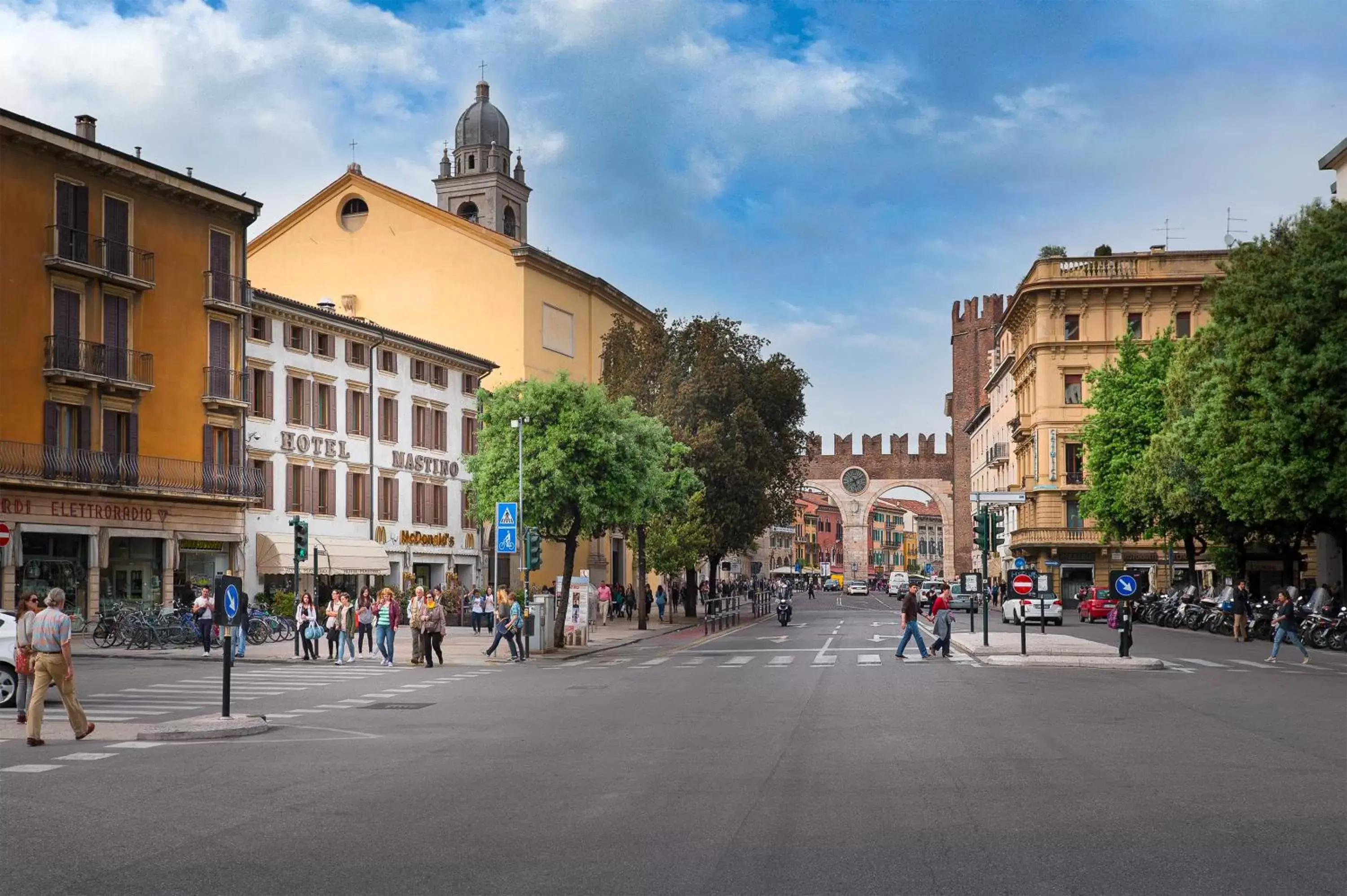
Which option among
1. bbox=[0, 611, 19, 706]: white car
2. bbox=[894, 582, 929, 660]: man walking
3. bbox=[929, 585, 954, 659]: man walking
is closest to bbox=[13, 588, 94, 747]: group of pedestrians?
bbox=[0, 611, 19, 706]: white car

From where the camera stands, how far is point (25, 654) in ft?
58.1

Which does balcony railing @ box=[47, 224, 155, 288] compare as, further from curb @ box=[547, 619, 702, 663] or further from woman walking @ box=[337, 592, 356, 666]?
curb @ box=[547, 619, 702, 663]

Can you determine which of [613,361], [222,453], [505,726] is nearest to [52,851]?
[505,726]

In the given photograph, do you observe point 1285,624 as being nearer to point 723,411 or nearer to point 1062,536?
point 723,411

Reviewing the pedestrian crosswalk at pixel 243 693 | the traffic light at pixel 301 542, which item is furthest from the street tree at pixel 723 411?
the pedestrian crosswalk at pixel 243 693

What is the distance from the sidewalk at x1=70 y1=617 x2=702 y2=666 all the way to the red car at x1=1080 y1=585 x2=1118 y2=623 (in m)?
22.9

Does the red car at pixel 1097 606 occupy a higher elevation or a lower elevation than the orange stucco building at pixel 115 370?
lower

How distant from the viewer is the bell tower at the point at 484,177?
82.9m

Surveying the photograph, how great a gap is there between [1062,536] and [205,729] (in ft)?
218

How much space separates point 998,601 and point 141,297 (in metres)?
59.4

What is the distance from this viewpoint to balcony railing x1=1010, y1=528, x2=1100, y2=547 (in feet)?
253

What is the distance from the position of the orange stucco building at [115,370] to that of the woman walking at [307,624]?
846 cm

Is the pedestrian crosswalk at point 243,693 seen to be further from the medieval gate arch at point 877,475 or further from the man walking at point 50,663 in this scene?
the medieval gate arch at point 877,475

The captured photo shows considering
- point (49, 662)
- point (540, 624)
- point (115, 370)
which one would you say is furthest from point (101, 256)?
point (49, 662)
